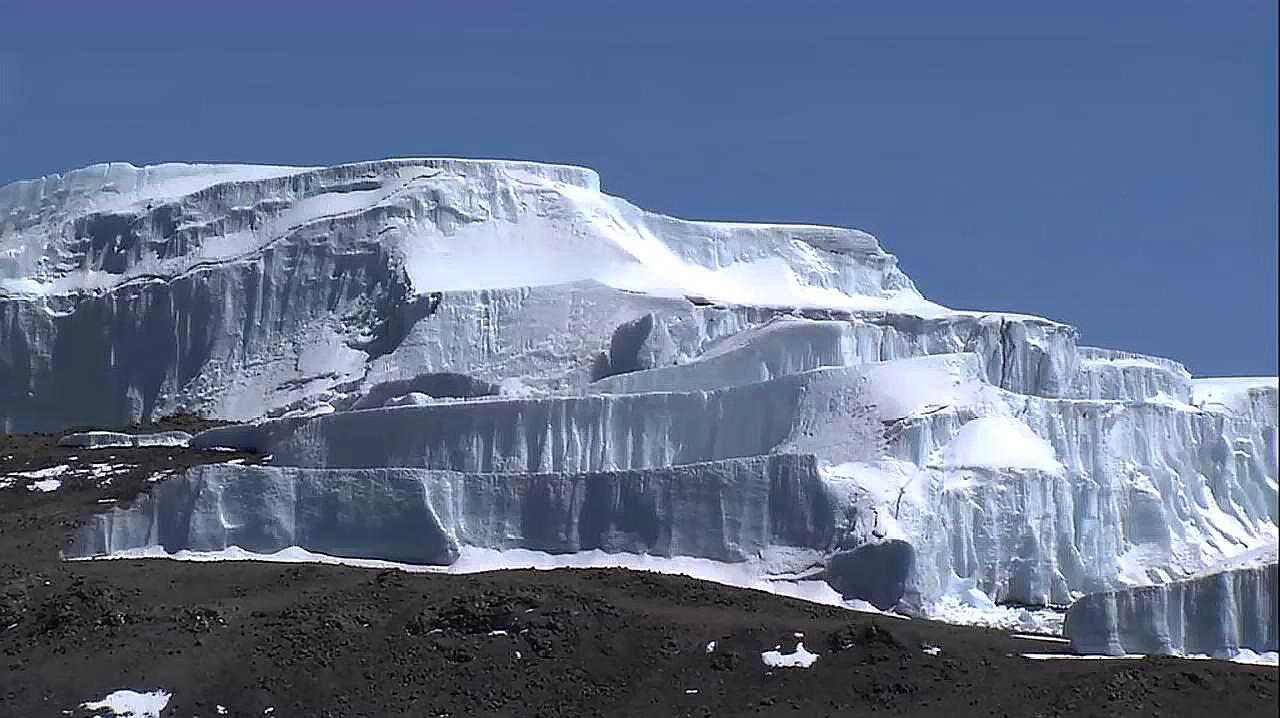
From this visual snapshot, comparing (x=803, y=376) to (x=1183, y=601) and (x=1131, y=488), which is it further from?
(x=1183, y=601)

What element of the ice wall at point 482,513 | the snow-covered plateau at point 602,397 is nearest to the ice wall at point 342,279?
the snow-covered plateau at point 602,397

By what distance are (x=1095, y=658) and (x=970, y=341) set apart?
1040 inches

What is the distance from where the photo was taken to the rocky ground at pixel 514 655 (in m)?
42.0

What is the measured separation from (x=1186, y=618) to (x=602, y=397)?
17.7 meters

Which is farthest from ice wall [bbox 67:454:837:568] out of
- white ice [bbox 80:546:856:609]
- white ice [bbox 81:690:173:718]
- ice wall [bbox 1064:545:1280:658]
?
white ice [bbox 81:690:173:718]

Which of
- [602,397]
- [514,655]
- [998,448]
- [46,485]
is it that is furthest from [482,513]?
[998,448]

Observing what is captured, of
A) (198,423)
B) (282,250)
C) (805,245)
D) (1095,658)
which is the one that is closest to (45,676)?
(1095,658)

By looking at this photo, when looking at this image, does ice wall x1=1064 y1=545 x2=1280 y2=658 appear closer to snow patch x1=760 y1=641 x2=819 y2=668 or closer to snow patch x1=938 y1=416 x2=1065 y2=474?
snow patch x1=760 y1=641 x2=819 y2=668

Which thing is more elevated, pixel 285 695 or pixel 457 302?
pixel 457 302

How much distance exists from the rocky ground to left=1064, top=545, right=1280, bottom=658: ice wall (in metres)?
1.05

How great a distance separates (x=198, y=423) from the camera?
70.4 m

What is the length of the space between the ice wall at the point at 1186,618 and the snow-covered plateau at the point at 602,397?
61 millimetres

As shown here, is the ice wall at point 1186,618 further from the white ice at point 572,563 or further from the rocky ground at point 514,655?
the white ice at point 572,563

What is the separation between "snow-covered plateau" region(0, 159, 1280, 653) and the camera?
174 ft
